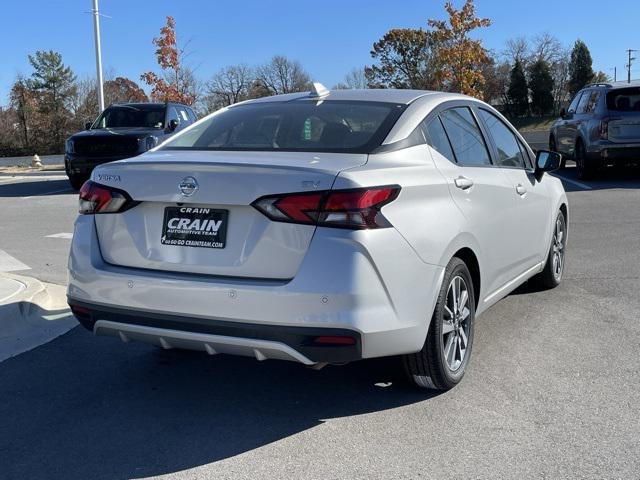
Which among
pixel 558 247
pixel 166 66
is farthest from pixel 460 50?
pixel 558 247

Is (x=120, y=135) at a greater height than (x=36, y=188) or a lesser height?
greater

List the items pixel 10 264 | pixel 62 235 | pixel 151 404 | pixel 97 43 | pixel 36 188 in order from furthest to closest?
pixel 97 43 < pixel 36 188 < pixel 62 235 < pixel 10 264 < pixel 151 404

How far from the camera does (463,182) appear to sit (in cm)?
409

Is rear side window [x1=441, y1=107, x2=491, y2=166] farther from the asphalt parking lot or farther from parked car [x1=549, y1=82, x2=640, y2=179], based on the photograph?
parked car [x1=549, y1=82, x2=640, y2=179]

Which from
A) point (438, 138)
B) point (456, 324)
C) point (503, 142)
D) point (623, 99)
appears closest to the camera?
point (456, 324)

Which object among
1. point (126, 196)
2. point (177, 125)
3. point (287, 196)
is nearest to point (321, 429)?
point (287, 196)

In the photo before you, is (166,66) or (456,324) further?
(166,66)

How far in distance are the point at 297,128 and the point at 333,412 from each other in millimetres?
1671

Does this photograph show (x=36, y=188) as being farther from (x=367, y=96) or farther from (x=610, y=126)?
(x=367, y=96)

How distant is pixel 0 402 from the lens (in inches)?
154

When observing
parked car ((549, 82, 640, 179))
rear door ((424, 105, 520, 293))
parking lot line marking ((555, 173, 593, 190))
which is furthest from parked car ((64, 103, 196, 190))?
rear door ((424, 105, 520, 293))

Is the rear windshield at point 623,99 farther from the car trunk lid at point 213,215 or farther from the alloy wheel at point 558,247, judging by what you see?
the car trunk lid at point 213,215

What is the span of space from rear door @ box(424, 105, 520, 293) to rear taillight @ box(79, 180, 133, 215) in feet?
5.68

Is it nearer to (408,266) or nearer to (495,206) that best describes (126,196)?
(408,266)
